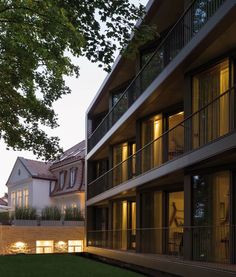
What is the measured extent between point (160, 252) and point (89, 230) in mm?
13872

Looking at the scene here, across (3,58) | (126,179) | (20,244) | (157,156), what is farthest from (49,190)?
(3,58)

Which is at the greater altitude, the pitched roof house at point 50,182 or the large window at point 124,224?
the pitched roof house at point 50,182

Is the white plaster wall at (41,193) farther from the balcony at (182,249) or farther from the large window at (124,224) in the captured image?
the balcony at (182,249)

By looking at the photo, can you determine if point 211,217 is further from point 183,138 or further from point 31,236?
point 31,236

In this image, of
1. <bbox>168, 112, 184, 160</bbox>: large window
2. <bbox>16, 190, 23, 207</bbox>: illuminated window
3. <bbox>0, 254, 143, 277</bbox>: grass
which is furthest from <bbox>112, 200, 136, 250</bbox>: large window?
<bbox>16, 190, 23, 207</bbox>: illuminated window

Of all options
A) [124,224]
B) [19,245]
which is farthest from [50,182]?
[124,224]

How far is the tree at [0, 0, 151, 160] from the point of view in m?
11.1

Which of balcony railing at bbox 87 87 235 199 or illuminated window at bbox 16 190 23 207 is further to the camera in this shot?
illuminated window at bbox 16 190 23 207

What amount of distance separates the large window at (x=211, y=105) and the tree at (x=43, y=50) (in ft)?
13.3

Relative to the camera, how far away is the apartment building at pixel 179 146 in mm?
14672

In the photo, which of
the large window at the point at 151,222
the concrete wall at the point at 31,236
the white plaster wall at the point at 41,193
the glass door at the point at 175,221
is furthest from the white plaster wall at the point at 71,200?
the glass door at the point at 175,221

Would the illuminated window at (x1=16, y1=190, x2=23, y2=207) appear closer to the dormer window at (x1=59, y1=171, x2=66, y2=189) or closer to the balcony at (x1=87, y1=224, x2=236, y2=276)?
the dormer window at (x1=59, y1=171, x2=66, y2=189)

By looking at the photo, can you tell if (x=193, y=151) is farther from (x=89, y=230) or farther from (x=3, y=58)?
(x=89, y=230)

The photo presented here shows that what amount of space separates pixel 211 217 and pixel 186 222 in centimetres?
112
